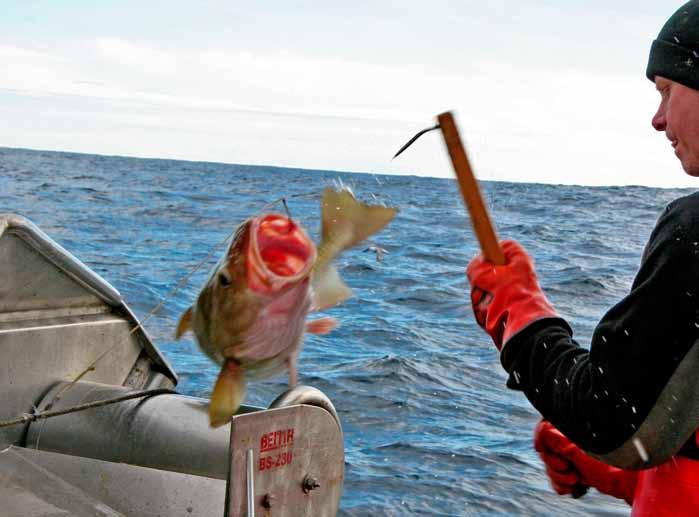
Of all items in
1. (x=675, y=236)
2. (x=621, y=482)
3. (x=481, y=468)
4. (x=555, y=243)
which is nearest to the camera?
(x=675, y=236)

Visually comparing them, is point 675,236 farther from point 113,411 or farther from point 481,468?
point 481,468

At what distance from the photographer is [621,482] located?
9.84 feet

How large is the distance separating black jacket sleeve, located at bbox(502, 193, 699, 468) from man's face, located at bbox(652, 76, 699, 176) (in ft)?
0.34

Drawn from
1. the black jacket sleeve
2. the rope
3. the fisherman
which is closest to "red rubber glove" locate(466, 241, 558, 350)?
the fisherman

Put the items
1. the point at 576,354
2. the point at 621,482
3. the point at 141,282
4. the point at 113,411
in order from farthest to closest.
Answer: the point at 141,282, the point at 113,411, the point at 621,482, the point at 576,354

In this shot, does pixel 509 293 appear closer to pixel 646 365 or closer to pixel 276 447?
pixel 646 365

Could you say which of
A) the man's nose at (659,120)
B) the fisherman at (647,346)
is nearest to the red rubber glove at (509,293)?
the fisherman at (647,346)

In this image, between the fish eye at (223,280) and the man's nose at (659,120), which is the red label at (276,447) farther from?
the man's nose at (659,120)

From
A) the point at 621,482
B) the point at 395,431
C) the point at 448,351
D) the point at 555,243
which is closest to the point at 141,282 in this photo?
the point at 448,351

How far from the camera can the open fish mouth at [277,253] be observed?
1.84m

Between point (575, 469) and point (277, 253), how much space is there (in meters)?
1.62

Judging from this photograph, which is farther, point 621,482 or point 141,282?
point 141,282

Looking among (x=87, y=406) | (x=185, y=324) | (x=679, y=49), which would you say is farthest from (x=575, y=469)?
(x=87, y=406)

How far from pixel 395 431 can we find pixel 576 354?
5.72 metres
